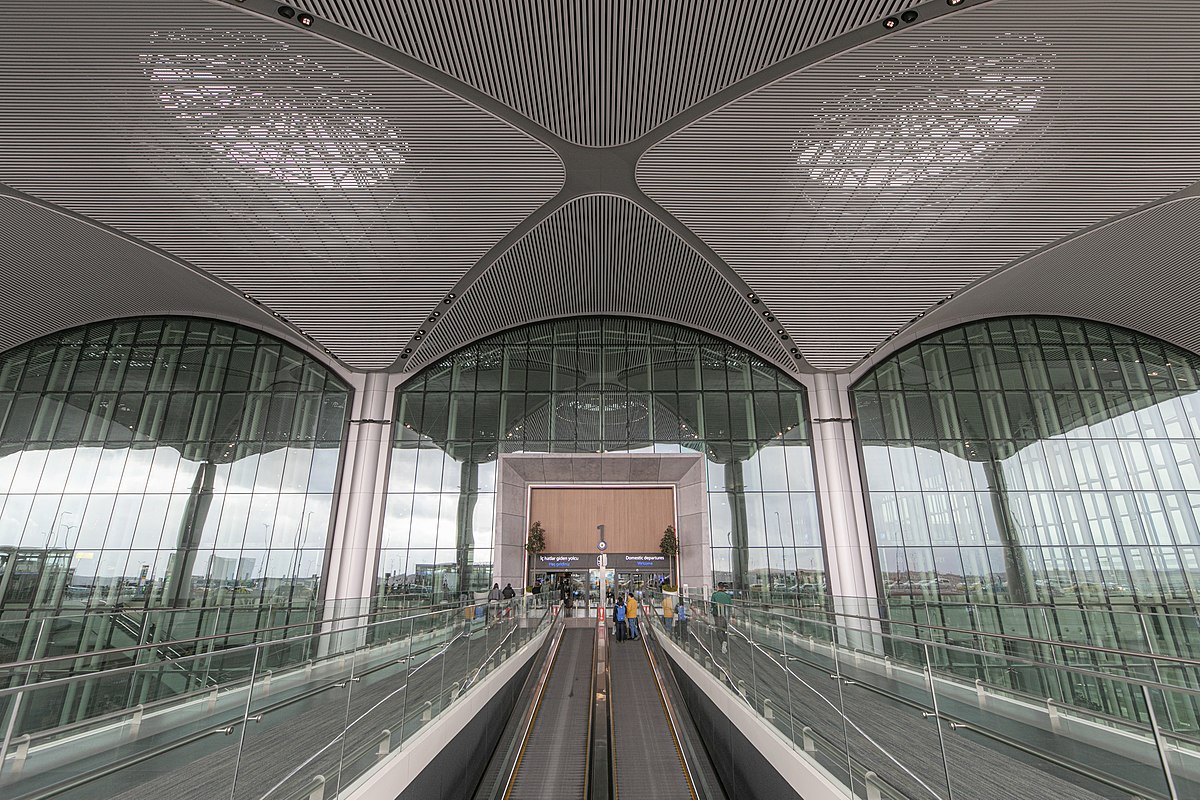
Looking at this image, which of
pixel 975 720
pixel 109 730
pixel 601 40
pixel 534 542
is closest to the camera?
pixel 109 730

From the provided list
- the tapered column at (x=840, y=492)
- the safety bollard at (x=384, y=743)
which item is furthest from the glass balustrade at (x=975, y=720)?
the tapered column at (x=840, y=492)

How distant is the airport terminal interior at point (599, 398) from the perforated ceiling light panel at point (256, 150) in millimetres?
74

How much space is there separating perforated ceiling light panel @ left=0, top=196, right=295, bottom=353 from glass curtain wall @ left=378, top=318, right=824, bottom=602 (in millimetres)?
5777

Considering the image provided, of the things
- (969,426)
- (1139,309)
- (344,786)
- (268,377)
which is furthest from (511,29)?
(1139,309)

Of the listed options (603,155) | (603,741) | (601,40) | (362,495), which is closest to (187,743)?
(603,741)

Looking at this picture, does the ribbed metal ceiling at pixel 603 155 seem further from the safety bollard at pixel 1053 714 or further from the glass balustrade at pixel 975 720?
the safety bollard at pixel 1053 714

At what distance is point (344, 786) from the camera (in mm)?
4125

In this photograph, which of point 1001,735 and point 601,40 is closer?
point 1001,735

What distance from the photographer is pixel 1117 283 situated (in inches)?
607

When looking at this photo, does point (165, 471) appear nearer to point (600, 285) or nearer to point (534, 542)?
point (534, 542)

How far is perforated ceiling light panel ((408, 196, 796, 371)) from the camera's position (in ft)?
44.8

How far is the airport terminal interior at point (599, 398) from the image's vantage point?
4.09 metres

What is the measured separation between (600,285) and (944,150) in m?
8.80

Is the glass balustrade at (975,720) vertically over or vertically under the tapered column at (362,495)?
under
